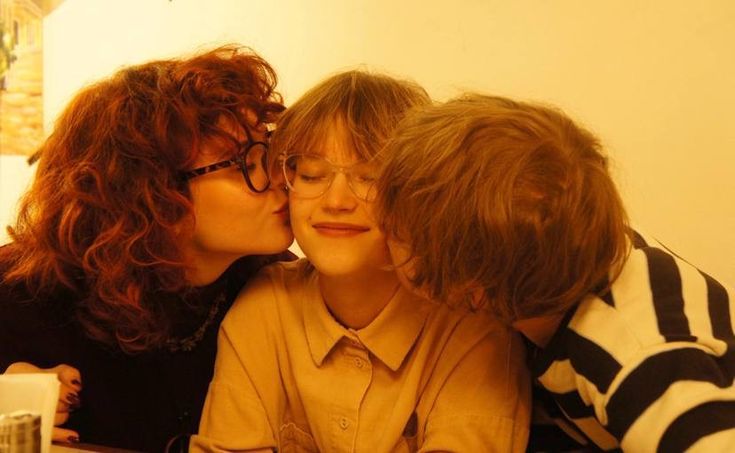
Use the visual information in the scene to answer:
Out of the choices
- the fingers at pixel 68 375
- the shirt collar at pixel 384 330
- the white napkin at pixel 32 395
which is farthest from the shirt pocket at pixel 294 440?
the white napkin at pixel 32 395

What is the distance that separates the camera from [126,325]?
1112 mm

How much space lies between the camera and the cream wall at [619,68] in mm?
1135

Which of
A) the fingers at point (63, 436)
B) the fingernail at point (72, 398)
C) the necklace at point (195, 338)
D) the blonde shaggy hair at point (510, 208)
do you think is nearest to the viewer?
the blonde shaggy hair at point (510, 208)

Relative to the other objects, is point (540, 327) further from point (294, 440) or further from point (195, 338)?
point (195, 338)

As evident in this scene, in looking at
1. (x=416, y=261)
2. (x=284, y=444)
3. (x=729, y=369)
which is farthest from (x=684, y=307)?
(x=284, y=444)

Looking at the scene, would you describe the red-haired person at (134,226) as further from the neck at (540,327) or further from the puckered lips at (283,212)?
the neck at (540,327)

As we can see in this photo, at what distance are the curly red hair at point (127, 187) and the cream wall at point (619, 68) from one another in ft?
1.33

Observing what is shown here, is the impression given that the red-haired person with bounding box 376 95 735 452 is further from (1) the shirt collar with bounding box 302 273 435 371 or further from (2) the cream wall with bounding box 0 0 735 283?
(2) the cream wall with bounding box 0 0 735 283

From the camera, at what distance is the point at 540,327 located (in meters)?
0.88

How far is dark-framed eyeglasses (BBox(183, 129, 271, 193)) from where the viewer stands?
1088 mm

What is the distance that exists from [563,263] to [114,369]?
82 cm

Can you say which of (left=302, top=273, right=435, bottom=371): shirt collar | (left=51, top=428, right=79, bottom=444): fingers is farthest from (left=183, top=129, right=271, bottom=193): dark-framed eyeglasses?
(left=51, top=428, right=79, bottom=444): fingers

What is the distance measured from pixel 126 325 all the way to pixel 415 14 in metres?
0.86

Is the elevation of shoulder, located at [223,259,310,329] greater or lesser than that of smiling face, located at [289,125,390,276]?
lesser
